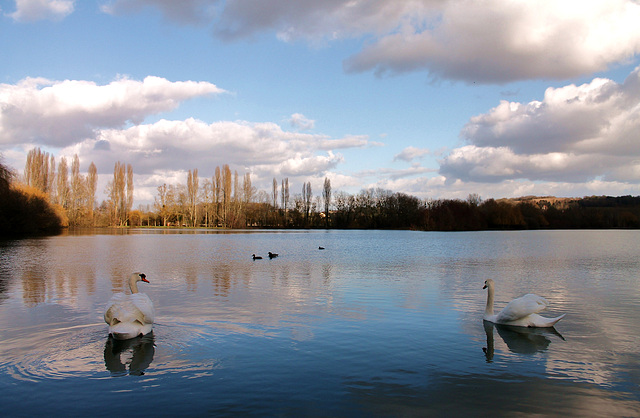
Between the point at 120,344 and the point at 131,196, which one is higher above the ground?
the point at 131,196

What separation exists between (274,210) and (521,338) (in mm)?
99832

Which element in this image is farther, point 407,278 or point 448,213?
point 448,213

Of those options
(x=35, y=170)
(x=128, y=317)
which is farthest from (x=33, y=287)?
(x=35, y=170)

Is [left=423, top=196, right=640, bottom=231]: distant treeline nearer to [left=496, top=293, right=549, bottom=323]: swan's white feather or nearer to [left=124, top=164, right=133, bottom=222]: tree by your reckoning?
[left=124, top=164, right=133, bottom=222]: tree

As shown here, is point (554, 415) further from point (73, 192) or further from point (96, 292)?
point (73, 192)

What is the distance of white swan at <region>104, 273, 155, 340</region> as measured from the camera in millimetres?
7059

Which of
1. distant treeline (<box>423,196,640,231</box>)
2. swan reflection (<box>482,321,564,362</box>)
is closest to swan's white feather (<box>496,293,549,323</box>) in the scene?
swan reflection (<box>482,321,564,362</box>)

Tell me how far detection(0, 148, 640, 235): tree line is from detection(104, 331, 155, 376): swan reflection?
73.4 m

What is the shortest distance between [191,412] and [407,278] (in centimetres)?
1190

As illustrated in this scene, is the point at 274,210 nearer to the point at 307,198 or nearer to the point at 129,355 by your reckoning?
the point at 307,198

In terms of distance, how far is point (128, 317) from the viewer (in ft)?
23.7

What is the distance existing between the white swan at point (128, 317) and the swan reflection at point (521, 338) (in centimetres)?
574

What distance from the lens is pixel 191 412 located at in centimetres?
458

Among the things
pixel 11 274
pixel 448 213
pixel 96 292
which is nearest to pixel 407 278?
pixel 96 292
